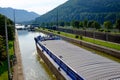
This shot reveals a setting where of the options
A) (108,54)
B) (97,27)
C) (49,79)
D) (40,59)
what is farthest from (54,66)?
(97,27)

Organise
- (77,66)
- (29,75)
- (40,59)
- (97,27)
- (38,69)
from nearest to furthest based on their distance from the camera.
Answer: (77,66)
(29,75)
(38,69)
(40,59)
(97,27)

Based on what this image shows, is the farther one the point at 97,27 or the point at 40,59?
the point at 97,27

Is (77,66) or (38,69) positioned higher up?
(77,66)

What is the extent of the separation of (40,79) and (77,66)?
655 cm

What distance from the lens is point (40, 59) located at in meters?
33.9

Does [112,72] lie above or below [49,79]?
above

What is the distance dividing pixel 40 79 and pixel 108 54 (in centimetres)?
1441

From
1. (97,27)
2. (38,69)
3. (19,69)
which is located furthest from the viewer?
(97,27)

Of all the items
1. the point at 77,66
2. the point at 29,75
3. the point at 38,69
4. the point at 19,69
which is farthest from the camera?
the point at 38,69

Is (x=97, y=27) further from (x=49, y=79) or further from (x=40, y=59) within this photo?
(x=49, y=79)

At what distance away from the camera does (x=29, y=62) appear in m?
31.8

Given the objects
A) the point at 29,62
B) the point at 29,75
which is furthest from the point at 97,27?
the point at 29,75

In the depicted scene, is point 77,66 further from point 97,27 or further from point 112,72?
point 97,27

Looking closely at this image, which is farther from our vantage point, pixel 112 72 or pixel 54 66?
pixel 54 66
